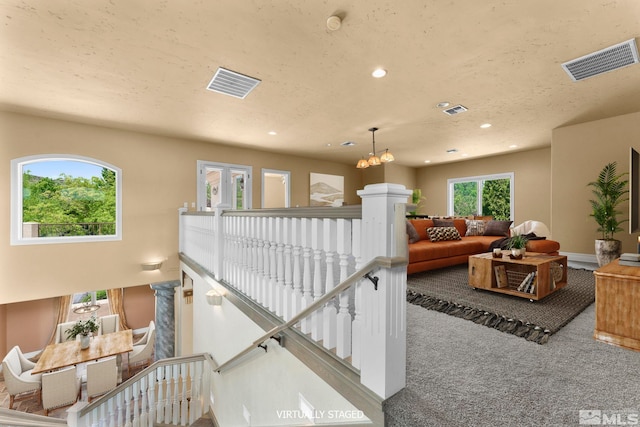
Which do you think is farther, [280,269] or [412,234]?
[412,234]

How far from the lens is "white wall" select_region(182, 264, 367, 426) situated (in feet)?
4.83

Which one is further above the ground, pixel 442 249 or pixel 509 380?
pixel 442 249

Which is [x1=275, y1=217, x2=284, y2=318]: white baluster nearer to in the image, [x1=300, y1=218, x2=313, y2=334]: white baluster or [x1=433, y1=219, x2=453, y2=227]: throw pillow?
[x1=300, y1=218, x2=313, y2=334]: white baluster

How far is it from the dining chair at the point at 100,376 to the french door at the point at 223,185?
344 cm

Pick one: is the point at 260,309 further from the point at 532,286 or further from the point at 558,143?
the point at 558,143

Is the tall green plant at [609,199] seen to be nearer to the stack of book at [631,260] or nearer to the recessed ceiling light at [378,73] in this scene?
the stack of book at [631,260]

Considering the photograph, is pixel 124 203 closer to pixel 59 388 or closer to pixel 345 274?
pixel 59 388

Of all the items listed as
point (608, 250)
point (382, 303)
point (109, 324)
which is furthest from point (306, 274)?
point (109, 324)

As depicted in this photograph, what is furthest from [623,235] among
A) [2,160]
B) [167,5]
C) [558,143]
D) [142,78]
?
[2,160]

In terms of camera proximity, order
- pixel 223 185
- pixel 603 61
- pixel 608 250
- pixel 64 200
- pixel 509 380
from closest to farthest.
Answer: pixel 509 380 < pixel 603 61 < pixel 608 250 < pixel 64 200 < pixel 223 185

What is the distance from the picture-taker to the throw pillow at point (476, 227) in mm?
5284

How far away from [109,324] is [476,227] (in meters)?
9.04

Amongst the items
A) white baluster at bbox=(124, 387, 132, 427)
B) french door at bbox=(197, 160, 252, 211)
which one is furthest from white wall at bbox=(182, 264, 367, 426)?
french door at bbox=(197, 160, 252, 211)

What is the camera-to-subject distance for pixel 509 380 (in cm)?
132
